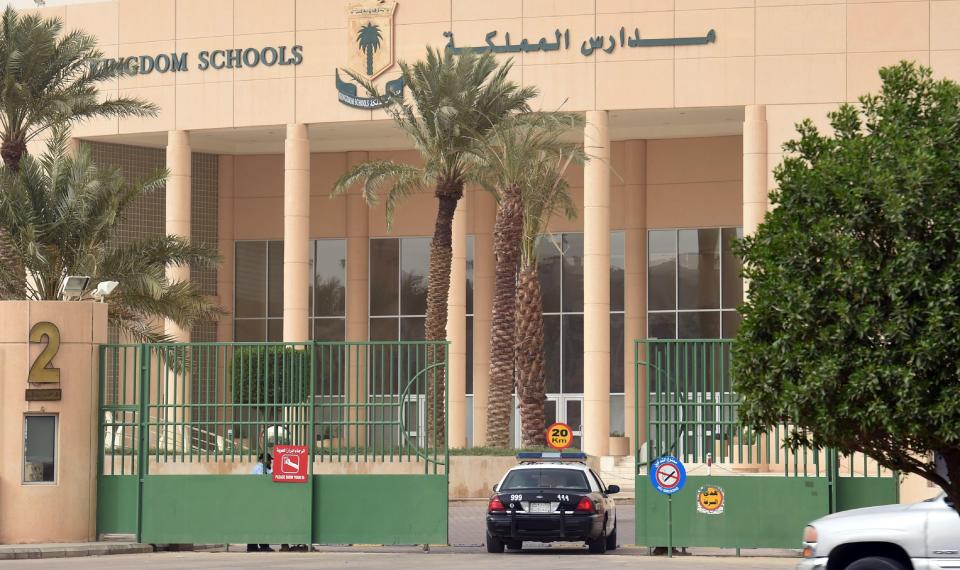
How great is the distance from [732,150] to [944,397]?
4423 cm

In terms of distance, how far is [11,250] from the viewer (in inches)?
1330

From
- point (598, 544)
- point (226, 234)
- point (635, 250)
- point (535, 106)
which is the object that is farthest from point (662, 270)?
point (598, 544)

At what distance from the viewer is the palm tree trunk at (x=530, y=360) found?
44.4 m

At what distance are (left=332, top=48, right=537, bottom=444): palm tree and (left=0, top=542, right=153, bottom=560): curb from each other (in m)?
18.2

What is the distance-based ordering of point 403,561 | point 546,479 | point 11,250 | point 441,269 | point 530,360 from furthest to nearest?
point 530,360, point 441,269, point 11,250, point 546,479, point 403,561

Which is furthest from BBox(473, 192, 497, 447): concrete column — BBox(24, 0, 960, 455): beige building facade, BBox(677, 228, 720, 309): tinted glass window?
BBox(677, 228, 720, 309): tinted glass window

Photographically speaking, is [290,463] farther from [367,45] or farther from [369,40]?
[369,40]

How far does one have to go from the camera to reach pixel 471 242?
58.7 metres

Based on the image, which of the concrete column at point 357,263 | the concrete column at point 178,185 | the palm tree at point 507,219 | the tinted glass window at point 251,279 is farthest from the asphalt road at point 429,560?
the tinted glass window at point 251,279

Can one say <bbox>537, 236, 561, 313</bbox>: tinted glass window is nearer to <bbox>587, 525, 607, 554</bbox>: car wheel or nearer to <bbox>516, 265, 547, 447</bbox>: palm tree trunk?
<bbox>516, 265, 547, 447</bbox>: palm tree trunk

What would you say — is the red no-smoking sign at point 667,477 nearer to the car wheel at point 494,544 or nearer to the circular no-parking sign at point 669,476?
the circular no-parking sign at point 669,476

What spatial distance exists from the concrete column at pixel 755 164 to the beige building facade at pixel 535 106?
67mm

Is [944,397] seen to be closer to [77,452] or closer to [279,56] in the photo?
[77,452]

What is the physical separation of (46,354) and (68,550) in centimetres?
308
